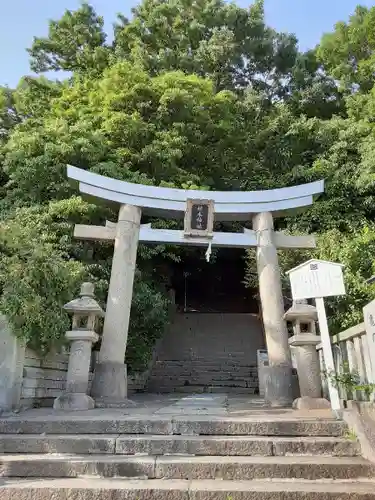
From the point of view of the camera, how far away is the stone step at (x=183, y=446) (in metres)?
3.92

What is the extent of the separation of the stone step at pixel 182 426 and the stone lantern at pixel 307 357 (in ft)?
5.07

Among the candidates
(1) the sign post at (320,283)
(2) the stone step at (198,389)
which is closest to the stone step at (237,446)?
(1) the sign post at (320,283)

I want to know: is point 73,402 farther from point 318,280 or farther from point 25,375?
point 318,280

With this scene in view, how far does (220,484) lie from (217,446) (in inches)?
24.7

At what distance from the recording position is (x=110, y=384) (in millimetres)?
7070

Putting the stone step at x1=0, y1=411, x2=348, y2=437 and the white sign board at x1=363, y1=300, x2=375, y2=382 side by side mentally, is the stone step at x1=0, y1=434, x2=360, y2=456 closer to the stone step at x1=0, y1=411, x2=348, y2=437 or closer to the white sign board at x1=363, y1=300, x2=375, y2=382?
the stone step at x1=0, y1=411, x2=348, y2=437

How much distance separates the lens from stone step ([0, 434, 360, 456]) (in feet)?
12.9

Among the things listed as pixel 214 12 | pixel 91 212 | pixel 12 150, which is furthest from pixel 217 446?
pixel 214 12

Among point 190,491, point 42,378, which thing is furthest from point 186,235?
point 190,491

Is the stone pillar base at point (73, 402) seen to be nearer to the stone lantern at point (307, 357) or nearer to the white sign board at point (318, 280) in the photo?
the stone lantern at point (307, 357)

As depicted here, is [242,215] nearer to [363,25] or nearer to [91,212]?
[91,212]

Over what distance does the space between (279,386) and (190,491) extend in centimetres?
431

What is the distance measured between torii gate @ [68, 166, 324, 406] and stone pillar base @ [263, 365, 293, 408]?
18 millimetres

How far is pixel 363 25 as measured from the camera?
17.1 metres
